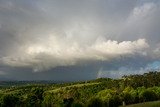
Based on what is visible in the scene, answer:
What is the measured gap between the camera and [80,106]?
200 meters

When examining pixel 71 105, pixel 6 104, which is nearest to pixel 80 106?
pixel 71 105

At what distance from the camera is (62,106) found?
199 metres

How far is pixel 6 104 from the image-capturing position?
19938cm

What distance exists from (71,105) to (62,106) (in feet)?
22.3

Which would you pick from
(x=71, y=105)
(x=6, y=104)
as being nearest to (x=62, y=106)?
(x=71, y=105)

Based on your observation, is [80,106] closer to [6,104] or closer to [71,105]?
[71,105]

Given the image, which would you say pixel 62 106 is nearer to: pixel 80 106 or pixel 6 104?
pixel 80 106

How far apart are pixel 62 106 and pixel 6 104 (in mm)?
35169

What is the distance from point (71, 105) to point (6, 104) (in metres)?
41.1

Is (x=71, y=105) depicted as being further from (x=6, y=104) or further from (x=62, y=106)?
(x=6, y=104)

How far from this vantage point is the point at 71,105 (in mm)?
195125

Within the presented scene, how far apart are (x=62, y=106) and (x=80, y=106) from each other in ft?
37.1
